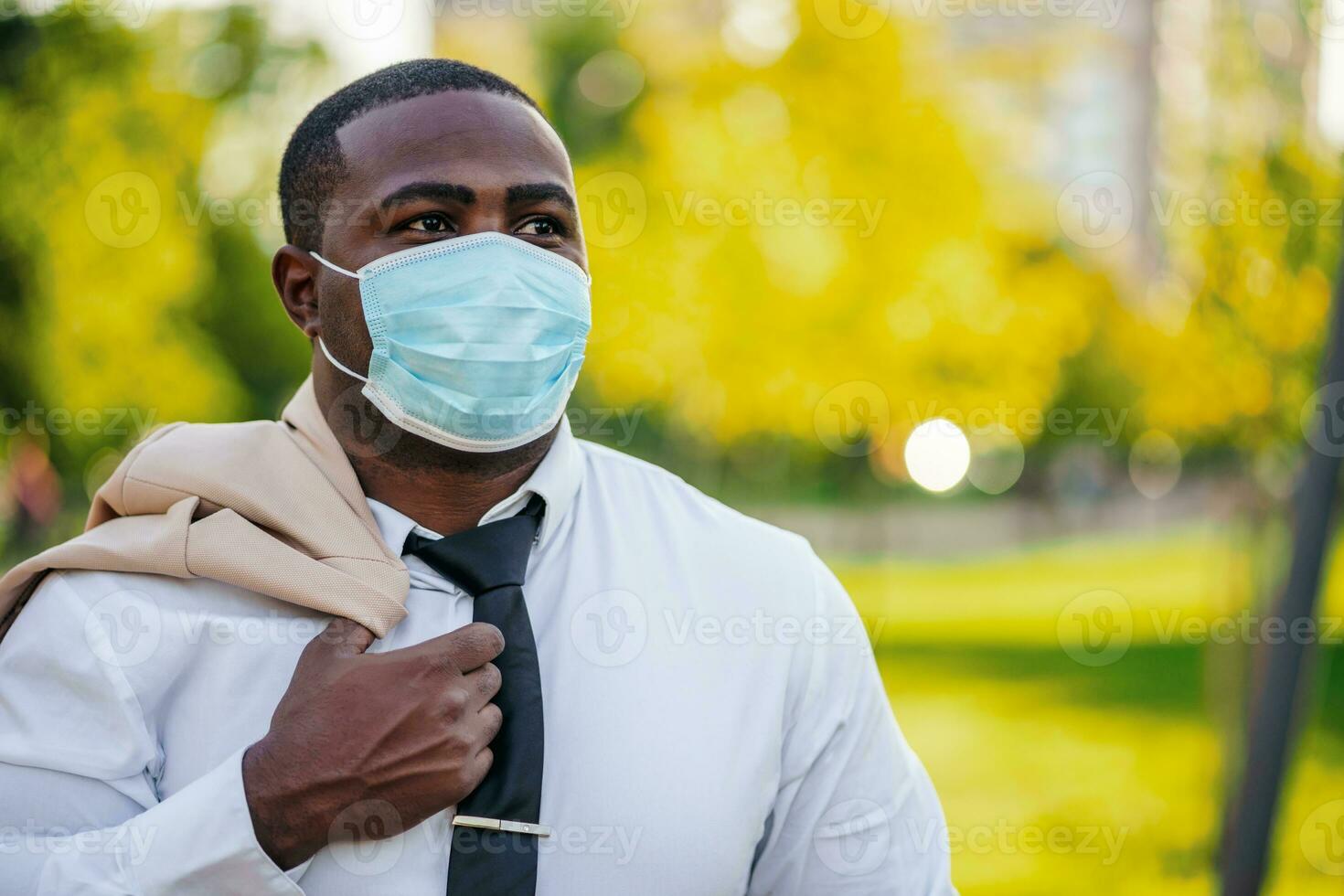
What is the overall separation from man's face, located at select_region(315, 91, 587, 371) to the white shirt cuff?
3.01 feet

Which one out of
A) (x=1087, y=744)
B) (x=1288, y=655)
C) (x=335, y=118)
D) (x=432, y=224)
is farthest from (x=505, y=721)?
(x=1087, y=744)

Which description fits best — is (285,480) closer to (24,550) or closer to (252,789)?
(252,789)

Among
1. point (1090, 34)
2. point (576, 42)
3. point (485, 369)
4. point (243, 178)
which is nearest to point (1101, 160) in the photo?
point (1090, 34)

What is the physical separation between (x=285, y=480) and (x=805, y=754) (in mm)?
1146

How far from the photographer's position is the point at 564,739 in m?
2.34

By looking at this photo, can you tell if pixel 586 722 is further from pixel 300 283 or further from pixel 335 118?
pixel 335 118

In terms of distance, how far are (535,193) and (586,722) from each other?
3.43 ft

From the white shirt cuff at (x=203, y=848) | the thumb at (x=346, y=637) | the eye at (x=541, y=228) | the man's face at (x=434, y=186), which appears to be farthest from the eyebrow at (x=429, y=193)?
the white shirt cuff at (x=203, y=848)

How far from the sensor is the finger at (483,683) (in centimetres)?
219

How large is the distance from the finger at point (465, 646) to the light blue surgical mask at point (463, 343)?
419mm

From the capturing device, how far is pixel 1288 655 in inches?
169

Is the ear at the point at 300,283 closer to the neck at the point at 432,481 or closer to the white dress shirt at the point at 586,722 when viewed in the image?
the neck at the point at 432,481

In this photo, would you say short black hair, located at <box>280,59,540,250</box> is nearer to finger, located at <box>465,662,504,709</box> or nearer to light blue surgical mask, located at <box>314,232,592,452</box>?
light blue surgical mask, located at <box>314,232,592,452</box>

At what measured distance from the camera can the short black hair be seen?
98.8 inches
